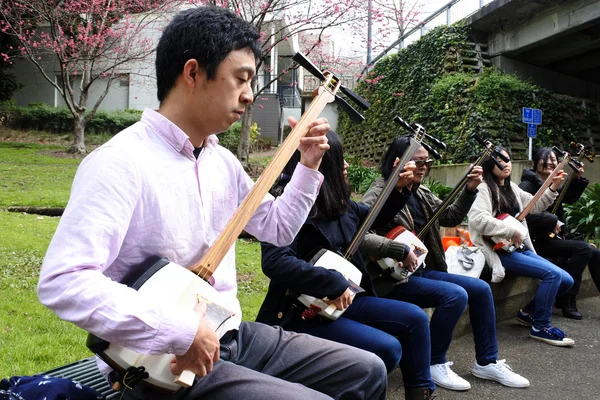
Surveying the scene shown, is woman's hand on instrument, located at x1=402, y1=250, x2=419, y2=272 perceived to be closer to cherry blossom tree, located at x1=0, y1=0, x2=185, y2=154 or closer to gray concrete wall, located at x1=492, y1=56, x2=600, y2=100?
cherry blossom tree, located at x1=0, y1=0, x2=185, y2=154

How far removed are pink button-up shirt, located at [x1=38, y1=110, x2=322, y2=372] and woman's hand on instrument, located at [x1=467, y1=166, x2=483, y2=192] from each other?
8.14 ft

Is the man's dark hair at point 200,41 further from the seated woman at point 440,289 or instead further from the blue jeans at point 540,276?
the blue jeans at point 540,276

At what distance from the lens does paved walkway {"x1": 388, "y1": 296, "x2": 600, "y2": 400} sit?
148 inches

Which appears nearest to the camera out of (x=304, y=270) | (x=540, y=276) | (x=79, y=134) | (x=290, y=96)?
(x=304, y=270)

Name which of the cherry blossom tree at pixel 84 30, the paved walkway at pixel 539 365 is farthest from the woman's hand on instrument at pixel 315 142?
the cherry blossom tree at pixel 84 30

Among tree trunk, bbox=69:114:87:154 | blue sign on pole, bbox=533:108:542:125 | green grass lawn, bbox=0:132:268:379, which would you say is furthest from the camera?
tree trunk, bbox=69:114:87:154

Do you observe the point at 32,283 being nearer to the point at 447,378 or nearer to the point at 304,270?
the point at 304,270

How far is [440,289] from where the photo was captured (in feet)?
12.4

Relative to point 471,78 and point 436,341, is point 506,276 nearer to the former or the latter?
point 436,341

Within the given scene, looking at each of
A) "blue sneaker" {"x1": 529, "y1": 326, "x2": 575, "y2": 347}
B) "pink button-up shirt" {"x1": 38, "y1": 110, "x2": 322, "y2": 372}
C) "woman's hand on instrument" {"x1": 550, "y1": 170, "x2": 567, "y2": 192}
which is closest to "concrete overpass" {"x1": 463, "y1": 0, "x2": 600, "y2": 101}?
"woman's hand on instrument" {"x1": 550, "y1": 170, "x2": 567, "y2": 192}

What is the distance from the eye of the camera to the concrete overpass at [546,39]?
13.1m

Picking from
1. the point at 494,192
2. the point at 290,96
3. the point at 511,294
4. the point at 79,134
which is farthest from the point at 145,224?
the point at 290,96

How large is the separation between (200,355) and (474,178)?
10.7 ft

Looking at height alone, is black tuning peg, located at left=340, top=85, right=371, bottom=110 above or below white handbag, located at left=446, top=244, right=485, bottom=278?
above
